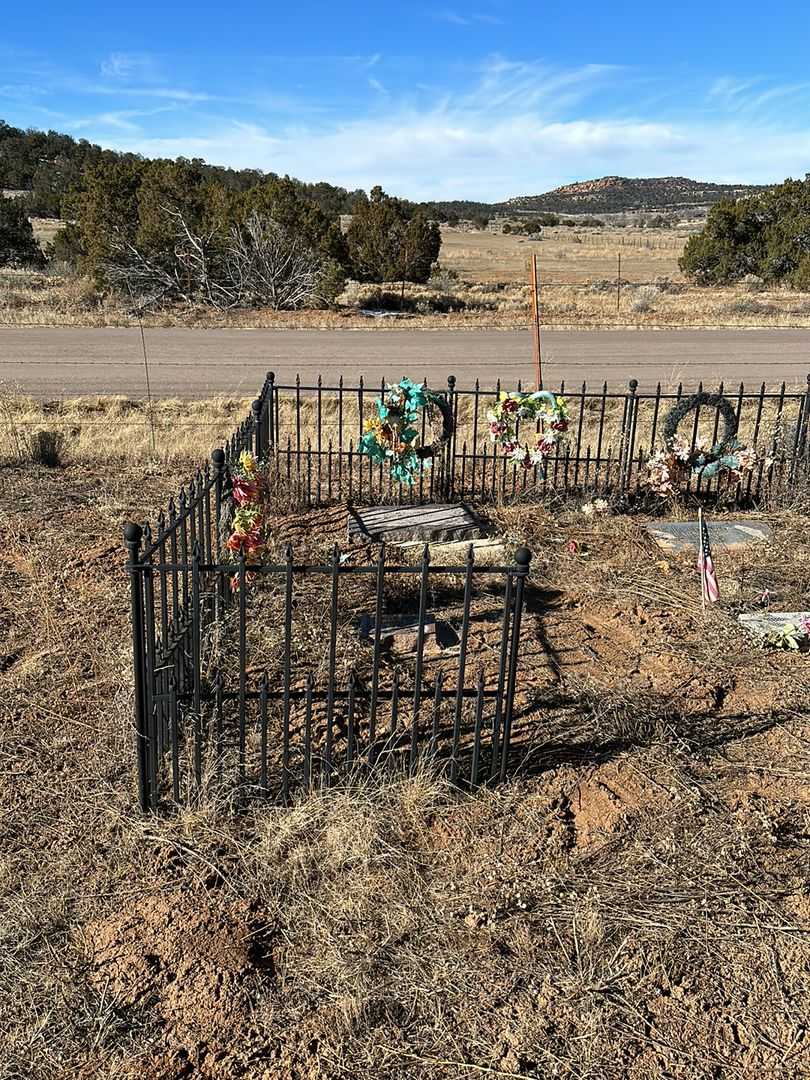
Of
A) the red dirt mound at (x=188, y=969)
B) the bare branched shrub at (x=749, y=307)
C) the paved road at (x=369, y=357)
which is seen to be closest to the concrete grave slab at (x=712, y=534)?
the red dirt mound at (x=188, y=969)

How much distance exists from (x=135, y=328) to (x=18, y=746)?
64.4ft

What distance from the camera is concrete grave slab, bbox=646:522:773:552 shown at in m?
6.58

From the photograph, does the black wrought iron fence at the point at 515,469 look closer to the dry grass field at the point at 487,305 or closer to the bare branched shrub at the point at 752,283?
the dry grass field at the point at 487,305

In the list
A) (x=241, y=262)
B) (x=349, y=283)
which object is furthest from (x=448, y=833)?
(x=349, y=283)

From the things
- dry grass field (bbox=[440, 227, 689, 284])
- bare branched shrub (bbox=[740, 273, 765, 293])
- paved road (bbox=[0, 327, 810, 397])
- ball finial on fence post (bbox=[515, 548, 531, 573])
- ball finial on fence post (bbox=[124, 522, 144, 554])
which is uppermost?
dry grass field (bbox=[440, 227, 689, 284])

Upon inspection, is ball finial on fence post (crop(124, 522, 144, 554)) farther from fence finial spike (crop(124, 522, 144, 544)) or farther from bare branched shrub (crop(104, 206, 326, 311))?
bare branched shrub (crop(104, 206, 326, 311))

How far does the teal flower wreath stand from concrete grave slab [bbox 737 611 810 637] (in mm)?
3035

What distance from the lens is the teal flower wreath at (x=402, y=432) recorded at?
7.28 m

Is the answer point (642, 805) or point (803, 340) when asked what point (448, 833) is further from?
point (803, 340)

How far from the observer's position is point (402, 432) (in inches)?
289

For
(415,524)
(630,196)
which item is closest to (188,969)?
(415,524)

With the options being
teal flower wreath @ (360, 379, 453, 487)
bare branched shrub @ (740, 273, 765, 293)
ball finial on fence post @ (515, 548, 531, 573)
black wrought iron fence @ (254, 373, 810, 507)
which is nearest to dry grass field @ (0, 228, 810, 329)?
bare branched shrub @ (740, 273, 765, 293)

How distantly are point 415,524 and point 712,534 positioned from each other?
2.31m

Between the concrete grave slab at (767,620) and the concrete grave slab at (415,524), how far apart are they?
2.14 meters
